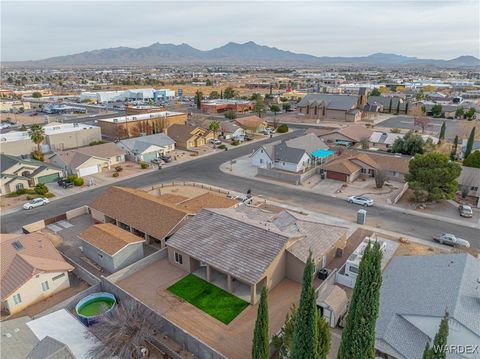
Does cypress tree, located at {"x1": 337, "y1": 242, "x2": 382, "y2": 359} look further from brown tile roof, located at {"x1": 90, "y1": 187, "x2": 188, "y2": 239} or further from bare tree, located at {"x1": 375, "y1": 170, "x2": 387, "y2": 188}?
bare tree, located at {"x1": 375, "y1": 170, "x2": 387, "y2": 188}

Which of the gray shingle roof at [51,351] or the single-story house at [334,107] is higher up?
the single-story house at [334,107]

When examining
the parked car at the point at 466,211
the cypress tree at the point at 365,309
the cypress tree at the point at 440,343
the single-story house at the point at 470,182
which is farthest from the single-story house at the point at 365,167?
the cypress tree at the point at 440,343

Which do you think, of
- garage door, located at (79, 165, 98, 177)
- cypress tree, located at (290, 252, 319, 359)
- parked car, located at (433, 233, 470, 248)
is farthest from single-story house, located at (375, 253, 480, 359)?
garage door, located at (79, 165, 98, 177)

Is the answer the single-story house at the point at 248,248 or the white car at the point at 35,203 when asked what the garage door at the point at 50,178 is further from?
the single-story house at the point at 248,248

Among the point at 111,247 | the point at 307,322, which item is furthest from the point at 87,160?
the point at 307,322

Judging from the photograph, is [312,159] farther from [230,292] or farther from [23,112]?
[23,112]
